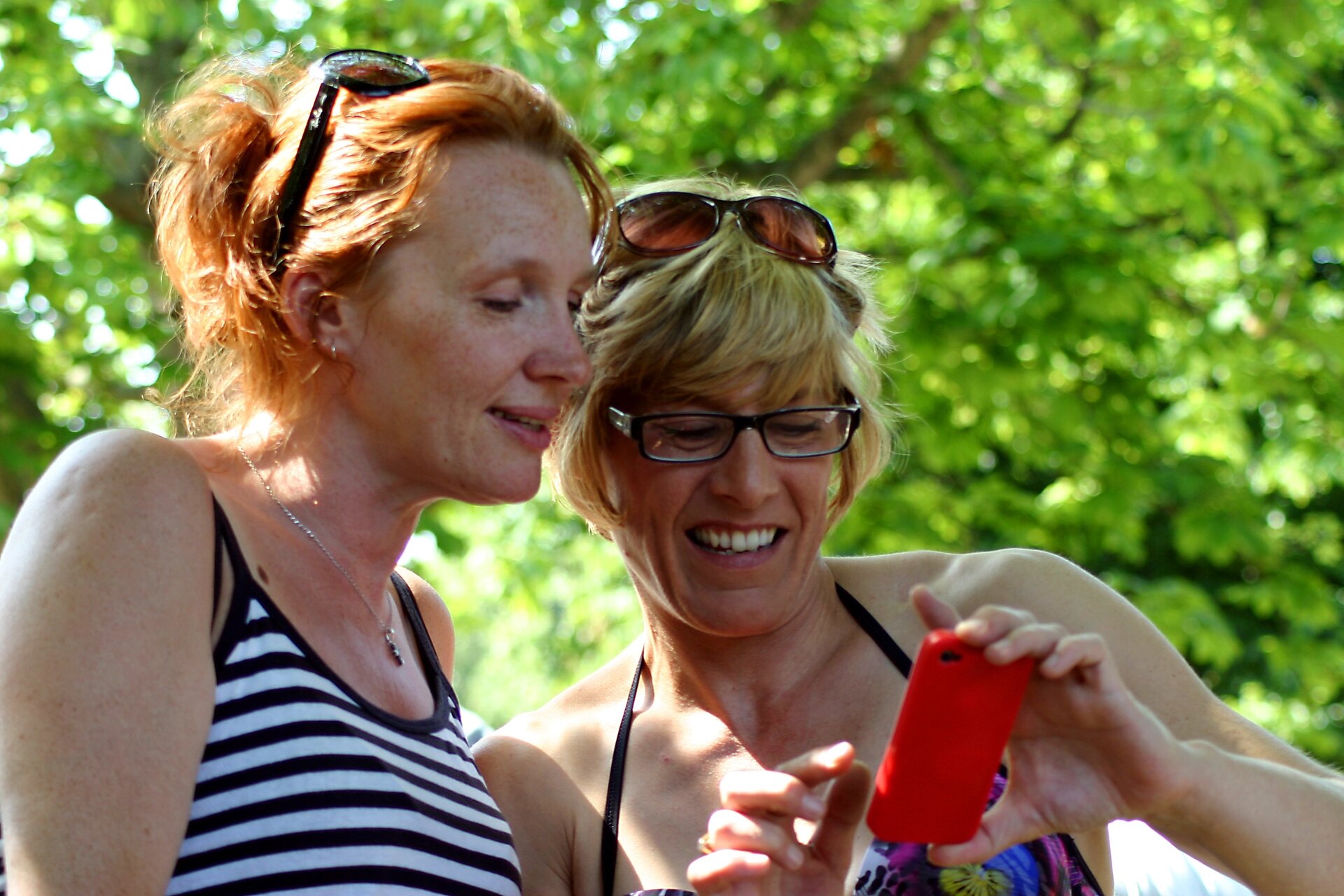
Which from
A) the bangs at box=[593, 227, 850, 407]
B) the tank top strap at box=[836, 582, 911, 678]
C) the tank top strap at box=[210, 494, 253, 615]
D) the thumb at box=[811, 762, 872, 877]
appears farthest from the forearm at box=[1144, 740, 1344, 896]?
the tank top strap at box=[210, 494, 253, 615]

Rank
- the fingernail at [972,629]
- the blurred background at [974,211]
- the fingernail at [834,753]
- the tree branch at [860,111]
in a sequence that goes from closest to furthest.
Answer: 1. the fingernail at [972,629]
2. the fingernail at [834,753]
3. the blurred background at [974,211]
4. the tree branch at [860,111]

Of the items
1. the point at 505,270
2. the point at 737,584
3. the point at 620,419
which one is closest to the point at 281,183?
the point at 505,270

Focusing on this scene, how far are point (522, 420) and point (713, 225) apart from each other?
65 centimetres

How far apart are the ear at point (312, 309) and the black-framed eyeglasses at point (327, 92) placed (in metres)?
0.04

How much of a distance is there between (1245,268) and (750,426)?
618 centimetres

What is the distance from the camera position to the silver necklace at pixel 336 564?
1.79 meters

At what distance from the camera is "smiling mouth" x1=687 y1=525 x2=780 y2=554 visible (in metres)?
2.17

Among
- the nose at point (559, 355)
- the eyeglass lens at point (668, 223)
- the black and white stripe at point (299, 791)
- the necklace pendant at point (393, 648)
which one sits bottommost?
the necklace pendant at point (393, 648)

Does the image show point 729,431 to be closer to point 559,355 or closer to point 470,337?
point 559,355

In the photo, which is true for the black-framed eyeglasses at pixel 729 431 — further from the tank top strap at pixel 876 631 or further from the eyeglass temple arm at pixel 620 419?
the tank top strap at pixel 876 631

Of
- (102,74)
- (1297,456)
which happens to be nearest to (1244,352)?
(1297,456)

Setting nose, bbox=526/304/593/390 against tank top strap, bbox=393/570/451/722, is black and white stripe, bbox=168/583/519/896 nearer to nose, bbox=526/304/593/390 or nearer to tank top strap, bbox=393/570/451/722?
tank top strap, bbox=393/570/451/722

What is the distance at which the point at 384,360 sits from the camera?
68.6 inches

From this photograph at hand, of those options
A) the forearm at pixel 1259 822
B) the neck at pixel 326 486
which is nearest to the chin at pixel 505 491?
the neck at pixel 326 486
